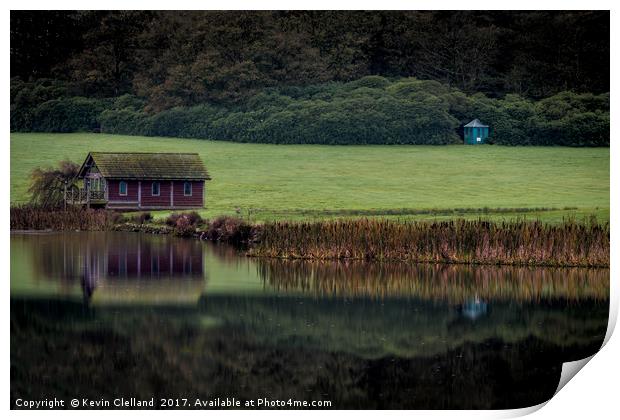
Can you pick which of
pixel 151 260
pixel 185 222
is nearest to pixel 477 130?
pixel 185 222

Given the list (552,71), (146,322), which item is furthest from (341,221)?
(146,322)

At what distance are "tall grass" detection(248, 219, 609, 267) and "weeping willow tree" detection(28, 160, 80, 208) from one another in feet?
15.1

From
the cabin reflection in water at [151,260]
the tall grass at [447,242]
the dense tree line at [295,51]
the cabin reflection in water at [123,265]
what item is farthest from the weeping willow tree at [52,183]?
the tall grass at [447,242]

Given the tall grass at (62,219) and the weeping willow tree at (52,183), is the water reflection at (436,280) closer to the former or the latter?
the tall grass at (62,219)

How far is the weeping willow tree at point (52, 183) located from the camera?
2467cm

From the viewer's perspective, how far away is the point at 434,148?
27.6 metres

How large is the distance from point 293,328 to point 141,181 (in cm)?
975

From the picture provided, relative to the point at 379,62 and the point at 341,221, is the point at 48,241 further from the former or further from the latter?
the point at 379,62

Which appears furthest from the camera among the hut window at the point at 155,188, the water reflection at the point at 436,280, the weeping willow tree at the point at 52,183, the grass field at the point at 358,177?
the hut window at the point at 155,188

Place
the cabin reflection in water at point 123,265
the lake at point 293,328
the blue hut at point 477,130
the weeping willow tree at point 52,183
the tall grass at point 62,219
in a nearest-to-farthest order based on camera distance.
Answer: the lake at point 293,328
the cabin reflection in water at point 123,265
the weeping willow tree at point 52,183
the tall grass at point 62,219
the blue hut at point 477,130

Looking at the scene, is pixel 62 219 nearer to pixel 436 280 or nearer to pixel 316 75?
pixel 316 75

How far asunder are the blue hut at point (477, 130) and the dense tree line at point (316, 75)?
7.9 inches

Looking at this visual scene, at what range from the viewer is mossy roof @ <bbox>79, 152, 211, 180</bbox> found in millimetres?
26203

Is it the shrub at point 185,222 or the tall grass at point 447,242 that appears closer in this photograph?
the tall grass at point 447,242
